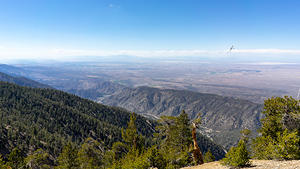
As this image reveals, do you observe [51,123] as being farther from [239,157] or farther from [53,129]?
[239,157]

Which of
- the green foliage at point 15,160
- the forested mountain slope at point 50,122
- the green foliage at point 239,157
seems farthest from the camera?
the forested mountain slope at point 50,122

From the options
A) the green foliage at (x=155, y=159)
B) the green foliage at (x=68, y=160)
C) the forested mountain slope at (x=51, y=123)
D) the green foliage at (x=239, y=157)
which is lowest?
the forested mountain slope at (x=51, y=123)

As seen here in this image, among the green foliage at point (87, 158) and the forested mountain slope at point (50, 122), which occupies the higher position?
the green foliage at point (87, 158)

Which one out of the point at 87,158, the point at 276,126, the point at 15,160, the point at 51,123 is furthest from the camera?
the point at 51,123

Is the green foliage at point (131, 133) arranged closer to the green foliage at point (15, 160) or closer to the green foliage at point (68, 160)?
the green foliage at point (68, 160)

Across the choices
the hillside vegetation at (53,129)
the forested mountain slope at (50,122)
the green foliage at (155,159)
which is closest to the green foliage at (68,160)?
the hillside vegetation at (53,129)

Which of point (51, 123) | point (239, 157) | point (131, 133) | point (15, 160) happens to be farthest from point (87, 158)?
point (51, 123)

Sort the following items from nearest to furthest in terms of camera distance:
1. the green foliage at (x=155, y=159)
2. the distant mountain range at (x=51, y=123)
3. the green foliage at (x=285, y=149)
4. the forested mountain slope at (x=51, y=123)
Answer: the green foliage at (x=285, y=149), the green foliage at (x=155, y=159), the forested mountain slope at (x=51, y=123), the distant mountain range at (x=51, y=123)

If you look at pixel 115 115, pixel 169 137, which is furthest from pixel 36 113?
pixel 169 137

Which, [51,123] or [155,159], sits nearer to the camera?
[155,159]

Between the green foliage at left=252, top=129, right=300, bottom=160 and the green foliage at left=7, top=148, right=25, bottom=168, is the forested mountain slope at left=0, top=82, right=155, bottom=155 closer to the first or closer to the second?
the green foliage at left=7, top=148, right=25, bottom=168

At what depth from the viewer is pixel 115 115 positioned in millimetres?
187750

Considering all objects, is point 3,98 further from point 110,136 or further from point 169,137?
point 169,137

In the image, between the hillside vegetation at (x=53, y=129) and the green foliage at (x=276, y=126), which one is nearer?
the green foliage at (x=276, y=126)
